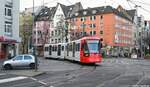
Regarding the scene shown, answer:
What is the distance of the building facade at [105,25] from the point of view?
10719 centimetres

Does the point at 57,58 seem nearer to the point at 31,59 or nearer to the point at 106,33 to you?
the point at 31,59

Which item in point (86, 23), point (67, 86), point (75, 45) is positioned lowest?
point (67, 86)

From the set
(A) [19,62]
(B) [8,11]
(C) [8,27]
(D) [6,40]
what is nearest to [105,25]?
Answer: (B) [8,11]

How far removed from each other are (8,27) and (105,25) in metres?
49.8

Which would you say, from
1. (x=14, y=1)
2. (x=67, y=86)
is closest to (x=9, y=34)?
(x=14, y=1)

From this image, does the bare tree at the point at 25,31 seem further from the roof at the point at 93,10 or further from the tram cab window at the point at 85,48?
the tram cab window at the point at 85,48

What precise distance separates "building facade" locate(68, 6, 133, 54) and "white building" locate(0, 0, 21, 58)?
3805 cm

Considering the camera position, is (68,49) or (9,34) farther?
(9,34)

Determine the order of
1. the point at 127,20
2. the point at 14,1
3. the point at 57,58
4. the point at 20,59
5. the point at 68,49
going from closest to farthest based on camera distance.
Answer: the point at 20,59
the point at 68,49
the point at 57,58
the point at 14,1
the point at 127,20

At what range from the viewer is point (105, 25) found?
109 m

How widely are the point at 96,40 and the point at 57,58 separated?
2226cm

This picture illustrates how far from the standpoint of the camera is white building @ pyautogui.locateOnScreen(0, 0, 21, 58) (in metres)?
60.4

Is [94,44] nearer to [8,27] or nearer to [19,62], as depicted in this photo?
[19,62]

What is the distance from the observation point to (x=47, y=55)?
67.3 meters
